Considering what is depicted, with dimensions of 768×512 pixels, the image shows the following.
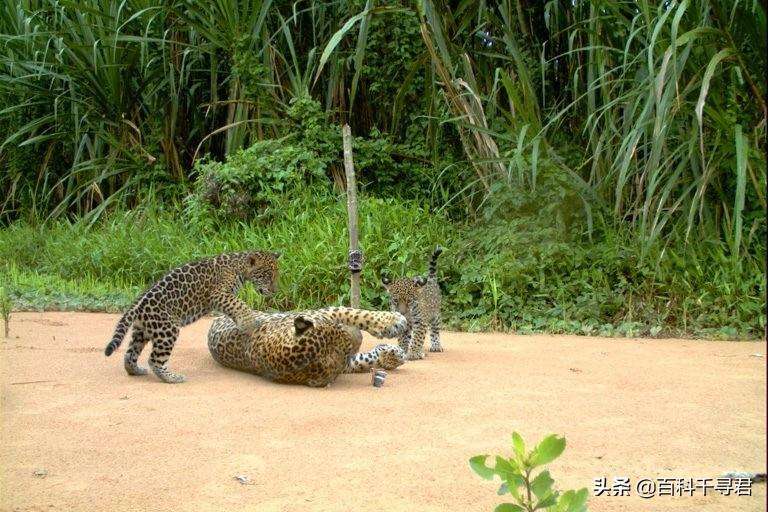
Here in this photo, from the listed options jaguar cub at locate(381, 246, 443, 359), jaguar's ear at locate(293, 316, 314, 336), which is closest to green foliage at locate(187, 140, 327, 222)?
jaguar cub at locate(381, 246, 443, 359)

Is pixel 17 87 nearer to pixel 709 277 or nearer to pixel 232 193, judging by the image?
pixel 232 193

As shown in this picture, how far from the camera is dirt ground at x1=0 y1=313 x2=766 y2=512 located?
322 cm

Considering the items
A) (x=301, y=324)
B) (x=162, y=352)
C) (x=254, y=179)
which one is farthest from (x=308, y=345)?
(x=254, y=179)

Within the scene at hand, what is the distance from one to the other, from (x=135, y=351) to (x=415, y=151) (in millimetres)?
5347

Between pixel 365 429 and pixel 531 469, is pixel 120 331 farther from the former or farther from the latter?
pixel 531 469

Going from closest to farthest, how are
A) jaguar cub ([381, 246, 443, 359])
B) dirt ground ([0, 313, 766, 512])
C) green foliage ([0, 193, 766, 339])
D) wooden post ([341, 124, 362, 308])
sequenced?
dirt ground ([0, 313, 766, 512])
jaguar cub ([381, 246, 443, 359])
wooden post ([341, 124, 362, 308])
green foliage ([0, 193, 766, 339])

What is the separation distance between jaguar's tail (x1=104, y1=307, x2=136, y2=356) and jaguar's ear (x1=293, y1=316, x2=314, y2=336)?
944mm

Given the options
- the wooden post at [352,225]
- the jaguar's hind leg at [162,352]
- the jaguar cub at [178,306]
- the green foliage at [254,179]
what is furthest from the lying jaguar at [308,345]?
the green foliage at [254,179]

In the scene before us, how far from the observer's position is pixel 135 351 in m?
5.18

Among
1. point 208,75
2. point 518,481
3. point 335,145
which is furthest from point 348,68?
point 518,481

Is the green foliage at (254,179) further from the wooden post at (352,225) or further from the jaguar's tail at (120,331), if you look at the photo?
the jaguar's tail at (120,331)

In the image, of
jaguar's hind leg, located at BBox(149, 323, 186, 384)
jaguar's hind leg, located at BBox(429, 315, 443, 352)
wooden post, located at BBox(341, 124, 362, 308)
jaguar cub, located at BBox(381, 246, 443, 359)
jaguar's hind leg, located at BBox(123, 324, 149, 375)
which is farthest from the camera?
wooden post, located at BBox(341, 124, 362, 308)

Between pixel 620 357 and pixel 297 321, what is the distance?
6.91 feet

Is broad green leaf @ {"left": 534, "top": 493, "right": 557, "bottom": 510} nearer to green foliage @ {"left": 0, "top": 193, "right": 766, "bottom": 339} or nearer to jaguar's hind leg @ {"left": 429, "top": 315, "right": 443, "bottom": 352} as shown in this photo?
jaguar's hind leg @ {"left": 429, "top": 315, "right": 443, "bottom": 352}
